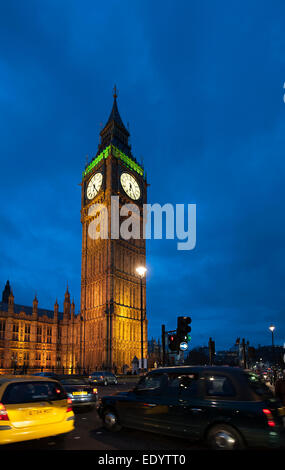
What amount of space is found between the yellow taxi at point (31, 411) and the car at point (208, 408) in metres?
1.86

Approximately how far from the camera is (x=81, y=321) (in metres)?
64.5

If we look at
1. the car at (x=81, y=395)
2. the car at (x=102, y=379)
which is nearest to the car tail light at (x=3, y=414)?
the car at (x=81, y=395)

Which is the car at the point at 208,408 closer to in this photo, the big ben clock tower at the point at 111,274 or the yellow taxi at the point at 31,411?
the yellow taxi at the point at 31,411

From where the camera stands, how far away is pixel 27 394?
7996 mm

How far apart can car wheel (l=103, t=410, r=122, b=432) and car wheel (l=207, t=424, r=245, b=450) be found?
2.93 meters

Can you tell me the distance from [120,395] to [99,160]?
6585 cm

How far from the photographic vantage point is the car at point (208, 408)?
21.3 feet

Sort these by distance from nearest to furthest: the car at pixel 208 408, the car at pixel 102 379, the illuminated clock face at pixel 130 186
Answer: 1. the car at pixel 208 408
2. the car at pixel 102 379
3. the illuminated clock face at pixel 130 186

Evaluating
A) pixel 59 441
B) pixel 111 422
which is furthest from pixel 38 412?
pixel 111 422

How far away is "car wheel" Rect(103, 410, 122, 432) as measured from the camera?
357 inches

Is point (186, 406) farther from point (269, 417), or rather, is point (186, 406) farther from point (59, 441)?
point (59, 441)

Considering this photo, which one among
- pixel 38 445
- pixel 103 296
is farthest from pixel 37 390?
pixel 103 296

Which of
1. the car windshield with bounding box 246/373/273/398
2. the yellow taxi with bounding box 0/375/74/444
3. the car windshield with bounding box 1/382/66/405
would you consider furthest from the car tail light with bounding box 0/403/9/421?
the car windshield with bounding box 246/373/273/398
